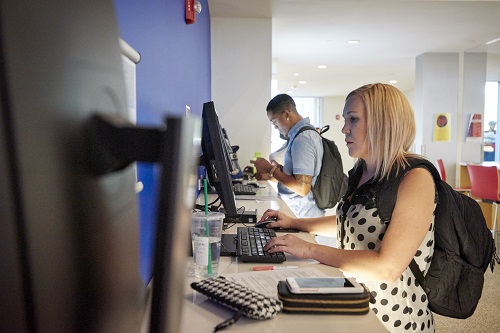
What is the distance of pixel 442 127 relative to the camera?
6.39 meters

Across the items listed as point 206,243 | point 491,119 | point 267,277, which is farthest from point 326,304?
point 491,119

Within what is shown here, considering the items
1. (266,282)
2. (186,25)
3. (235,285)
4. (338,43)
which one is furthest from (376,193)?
(338,43)

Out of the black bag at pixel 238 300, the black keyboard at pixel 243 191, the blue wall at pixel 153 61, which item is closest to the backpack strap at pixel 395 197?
the black bag at pixel 238 300

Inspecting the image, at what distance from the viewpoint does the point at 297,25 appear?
16.3ft

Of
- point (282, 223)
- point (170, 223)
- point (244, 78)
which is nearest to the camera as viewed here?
point (170, 223)

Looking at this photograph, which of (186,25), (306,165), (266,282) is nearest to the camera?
(266,282)

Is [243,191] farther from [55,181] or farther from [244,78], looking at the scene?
[55,181]

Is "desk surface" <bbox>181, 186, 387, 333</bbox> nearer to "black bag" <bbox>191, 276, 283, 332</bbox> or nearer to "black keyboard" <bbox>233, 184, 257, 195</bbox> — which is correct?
"black bag" <bbox>191, 276, 283, 332</bbox>

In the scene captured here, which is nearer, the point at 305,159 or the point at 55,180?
the point at 55,180

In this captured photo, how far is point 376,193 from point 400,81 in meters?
9.51

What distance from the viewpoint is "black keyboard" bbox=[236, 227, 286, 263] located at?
1275 mm

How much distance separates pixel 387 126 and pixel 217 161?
559 mm

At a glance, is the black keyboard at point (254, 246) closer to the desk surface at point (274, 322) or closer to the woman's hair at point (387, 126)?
the desk surface at point (274, 322)

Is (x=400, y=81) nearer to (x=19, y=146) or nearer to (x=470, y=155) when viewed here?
(x=470, y=155)
